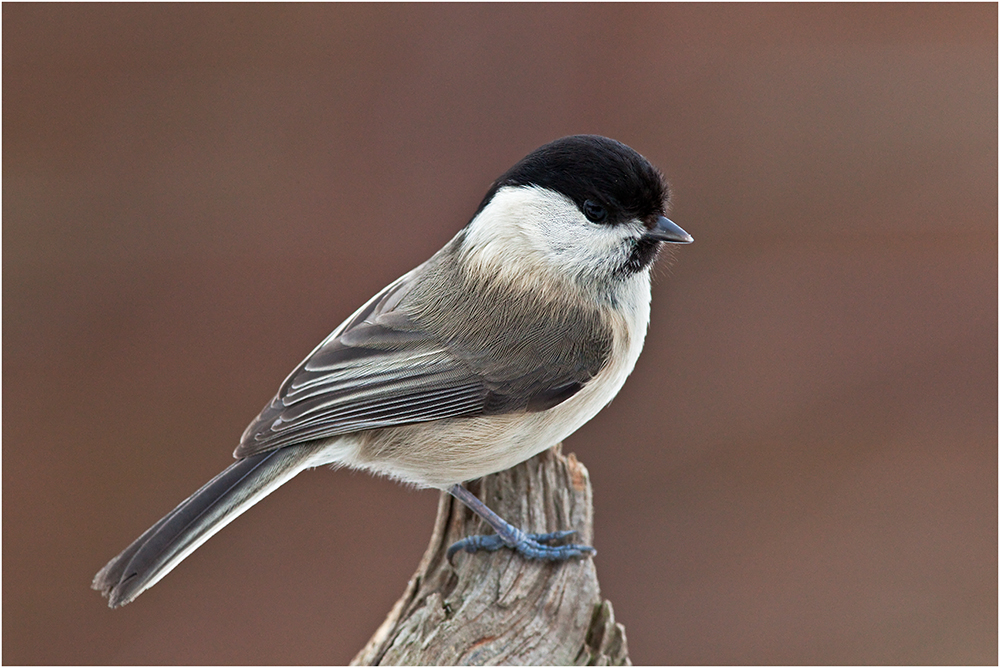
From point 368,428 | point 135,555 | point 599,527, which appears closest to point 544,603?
point 368,428

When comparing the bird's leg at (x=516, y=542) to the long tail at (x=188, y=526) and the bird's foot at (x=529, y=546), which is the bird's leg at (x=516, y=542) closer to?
the bird's foot at (x=529, y=546)

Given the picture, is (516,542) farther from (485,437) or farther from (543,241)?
(543,241)

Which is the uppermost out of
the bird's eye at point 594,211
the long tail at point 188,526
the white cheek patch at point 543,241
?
the bird's eye at point 594,211

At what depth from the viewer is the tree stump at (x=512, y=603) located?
1.34 m

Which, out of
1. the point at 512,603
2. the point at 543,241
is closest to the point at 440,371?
the point at 543,241

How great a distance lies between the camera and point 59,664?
2.39 meters

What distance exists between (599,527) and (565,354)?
1196 millimetres

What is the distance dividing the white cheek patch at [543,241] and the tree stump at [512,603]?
1.19 feet

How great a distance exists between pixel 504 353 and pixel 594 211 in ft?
0.92

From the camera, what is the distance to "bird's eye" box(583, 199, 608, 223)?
56.5 inches

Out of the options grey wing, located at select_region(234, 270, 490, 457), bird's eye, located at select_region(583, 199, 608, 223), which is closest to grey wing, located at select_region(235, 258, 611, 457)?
grey wing, located at select_region(234, 270, 490, 457)

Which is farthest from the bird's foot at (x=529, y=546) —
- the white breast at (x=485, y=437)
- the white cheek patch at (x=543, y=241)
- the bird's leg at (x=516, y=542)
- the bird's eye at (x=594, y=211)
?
the bird's eye at (x=594, y=211)

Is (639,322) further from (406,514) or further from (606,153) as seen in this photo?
(406,514)

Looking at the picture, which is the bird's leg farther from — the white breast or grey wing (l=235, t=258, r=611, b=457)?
grey wing (l=235, t=258, r=611, b=457)
